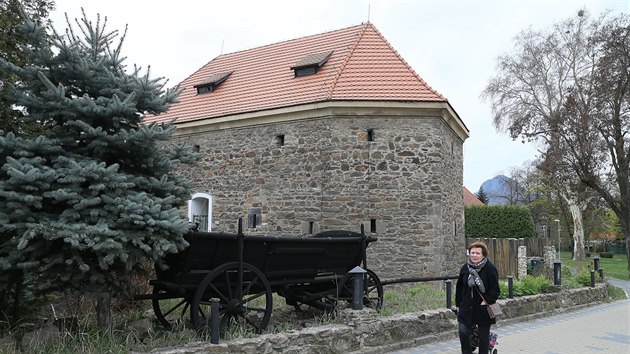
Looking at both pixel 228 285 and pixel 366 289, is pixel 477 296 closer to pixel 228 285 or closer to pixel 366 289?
pixel 366 289

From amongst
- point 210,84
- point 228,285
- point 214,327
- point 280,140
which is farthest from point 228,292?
point 210,84

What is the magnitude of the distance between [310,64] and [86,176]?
1094cm

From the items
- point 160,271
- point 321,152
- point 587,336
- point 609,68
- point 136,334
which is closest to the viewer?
point 136,334

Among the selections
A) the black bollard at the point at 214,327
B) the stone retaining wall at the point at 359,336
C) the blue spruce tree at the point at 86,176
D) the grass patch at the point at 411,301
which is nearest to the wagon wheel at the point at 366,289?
the grass patch at the point at 411,301

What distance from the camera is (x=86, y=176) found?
5410mm

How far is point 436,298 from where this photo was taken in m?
10.0

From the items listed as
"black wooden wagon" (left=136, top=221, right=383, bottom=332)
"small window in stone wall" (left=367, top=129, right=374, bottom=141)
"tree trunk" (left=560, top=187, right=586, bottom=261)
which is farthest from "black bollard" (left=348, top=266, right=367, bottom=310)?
"tree trunk" (left=560, top=187, right=586, bottom=261)

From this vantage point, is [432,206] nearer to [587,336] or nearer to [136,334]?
[587,336]

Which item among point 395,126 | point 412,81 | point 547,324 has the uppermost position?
point 412,81

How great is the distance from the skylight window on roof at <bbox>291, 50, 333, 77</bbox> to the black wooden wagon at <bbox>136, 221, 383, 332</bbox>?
822 centimetres

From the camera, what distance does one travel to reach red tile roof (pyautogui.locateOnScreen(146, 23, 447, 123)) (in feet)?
46.8

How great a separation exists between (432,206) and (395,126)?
2416 mm

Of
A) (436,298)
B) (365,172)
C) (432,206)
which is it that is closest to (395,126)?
(365,172)

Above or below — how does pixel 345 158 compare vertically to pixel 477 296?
above
